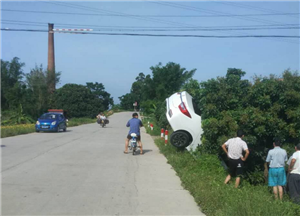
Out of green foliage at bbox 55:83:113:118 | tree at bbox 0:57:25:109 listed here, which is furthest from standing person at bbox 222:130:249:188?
tree at bbox 0:57:25:109

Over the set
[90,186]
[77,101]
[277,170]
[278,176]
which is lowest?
[90,186]

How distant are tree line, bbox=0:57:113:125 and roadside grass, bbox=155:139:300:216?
3161cm

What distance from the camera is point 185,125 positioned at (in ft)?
37.8

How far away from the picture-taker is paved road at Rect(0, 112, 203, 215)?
21.4ft

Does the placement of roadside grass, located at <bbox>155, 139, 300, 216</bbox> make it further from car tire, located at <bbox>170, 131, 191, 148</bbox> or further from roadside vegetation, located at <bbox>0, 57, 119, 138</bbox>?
roadside vegetation, located at <bbox>0, 57, 119, 138</bbox>

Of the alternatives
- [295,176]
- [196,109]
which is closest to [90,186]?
[295,176]

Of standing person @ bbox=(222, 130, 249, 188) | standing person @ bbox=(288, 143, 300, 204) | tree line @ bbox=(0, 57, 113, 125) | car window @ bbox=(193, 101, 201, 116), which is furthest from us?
tree line @ bbox=(0, 57, 113, 125)

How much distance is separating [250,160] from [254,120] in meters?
1.49

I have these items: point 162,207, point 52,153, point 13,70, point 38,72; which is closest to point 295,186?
point 162,207

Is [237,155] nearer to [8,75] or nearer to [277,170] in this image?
[277,170]

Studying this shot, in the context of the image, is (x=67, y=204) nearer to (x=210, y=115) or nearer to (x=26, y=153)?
(x=210, y=115)

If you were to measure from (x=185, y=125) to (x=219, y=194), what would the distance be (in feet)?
15.9

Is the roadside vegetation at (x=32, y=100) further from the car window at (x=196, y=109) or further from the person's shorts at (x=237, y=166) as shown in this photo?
the person's shorts at (x=237, y=166)

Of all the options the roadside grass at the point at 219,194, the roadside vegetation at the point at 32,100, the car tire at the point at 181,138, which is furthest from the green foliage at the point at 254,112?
the roadside vegetation at the point at 32,100
